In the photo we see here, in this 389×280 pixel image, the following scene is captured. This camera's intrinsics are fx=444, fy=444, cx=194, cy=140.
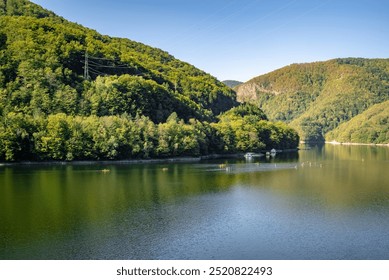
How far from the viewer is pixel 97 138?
102875mm

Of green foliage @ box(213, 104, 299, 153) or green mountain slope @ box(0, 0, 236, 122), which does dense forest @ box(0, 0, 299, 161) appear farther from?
green foliage @ box(213, 104, 299, 153)

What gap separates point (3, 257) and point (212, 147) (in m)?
109

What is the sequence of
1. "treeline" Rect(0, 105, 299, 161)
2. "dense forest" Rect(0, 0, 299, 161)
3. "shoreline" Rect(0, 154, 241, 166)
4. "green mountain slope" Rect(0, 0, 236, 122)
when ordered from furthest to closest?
"green mountain slope" Rect(0, 0, 236, 122)
"dense forest" Rect(0, 0, 299, 161)
"treeline" Rect(0, 105, 299, 161)
"shoreline" Rect(0, 154, 241, 166)

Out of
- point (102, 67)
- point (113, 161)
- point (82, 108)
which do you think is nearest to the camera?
point (113, 161)

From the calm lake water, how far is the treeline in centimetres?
1978

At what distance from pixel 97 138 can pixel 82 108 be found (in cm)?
2286

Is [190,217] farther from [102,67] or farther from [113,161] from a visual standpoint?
[102,67]

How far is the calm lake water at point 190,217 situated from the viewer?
112ft

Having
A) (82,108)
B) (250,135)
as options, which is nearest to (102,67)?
(82,108)

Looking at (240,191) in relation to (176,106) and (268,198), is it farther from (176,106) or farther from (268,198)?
(176,106)

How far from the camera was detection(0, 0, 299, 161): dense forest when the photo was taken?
99.4 metres

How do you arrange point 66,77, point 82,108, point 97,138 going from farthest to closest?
point 66,77, point 82,108, point 97,138

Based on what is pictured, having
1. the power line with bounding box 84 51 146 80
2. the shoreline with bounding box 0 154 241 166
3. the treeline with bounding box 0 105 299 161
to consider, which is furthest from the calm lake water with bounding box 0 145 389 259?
the power line with bounding box 84 51 146 80

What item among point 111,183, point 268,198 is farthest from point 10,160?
point 268,198
